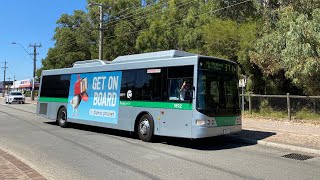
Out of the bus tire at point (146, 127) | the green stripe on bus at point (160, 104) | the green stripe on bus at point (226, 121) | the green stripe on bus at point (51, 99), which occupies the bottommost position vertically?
the bus tire at point (146, 127)

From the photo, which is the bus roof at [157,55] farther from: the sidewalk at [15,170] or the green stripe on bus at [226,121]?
the sidewalk at [15,170]

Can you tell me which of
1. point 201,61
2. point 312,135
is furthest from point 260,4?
point 201,61

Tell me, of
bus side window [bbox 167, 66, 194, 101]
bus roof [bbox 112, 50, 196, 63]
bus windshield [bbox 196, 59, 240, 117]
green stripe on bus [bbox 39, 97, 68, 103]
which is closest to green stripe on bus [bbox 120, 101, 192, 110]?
bus side window [bbox 167, 66, 194, 101]

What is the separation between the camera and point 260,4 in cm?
2666

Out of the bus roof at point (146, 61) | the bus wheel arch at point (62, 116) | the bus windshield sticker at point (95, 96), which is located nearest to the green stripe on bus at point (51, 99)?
the bus wheel arch at point (62, 116)

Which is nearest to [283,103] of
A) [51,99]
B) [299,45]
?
[299,45]

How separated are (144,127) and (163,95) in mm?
1472

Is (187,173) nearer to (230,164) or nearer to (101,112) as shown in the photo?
(230,164)

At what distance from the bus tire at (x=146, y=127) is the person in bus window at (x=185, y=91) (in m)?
1.67

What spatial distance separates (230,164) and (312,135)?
619cm

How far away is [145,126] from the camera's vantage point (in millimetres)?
13922

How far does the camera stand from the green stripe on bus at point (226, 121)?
12.5m

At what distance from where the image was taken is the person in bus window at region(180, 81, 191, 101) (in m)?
12.4

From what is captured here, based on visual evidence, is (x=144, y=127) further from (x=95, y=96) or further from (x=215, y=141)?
(x=95, y=96)
